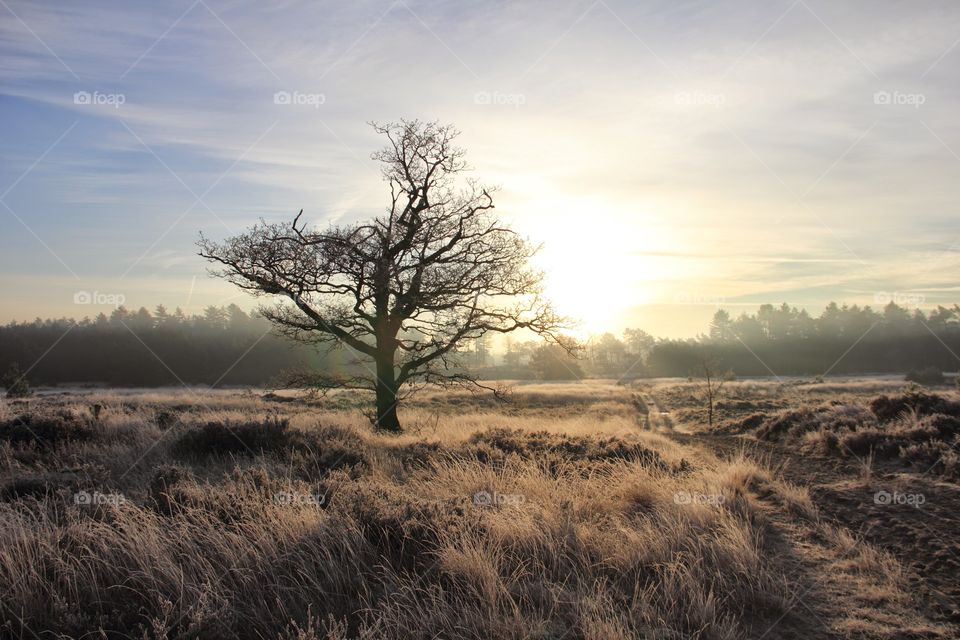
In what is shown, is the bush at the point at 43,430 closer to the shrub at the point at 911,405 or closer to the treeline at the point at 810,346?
the shrub at the point at 911,405

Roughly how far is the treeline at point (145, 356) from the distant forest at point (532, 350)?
0.18 meters

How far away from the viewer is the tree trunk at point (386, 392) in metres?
15.1

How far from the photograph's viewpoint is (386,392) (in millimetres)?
15258

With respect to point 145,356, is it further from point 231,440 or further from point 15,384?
point 231,440

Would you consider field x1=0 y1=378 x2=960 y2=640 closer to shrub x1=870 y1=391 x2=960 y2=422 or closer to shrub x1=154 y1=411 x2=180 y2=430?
shrub x1=154 y1=411 x2=180 y2=430

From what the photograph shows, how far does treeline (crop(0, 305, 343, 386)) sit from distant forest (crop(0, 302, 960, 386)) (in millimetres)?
177

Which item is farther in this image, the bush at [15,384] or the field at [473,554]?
the bush at [15,384]

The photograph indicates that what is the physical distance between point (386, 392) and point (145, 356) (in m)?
87.7

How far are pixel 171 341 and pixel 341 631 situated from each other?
343 feet

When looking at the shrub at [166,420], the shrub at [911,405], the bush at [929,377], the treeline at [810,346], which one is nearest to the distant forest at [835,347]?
the treeline at [810,346]

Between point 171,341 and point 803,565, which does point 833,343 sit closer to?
point 803,565

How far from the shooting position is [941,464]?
9.19 metres

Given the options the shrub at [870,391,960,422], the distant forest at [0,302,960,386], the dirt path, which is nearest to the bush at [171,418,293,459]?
the dirt path

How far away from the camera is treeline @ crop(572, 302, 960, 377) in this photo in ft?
309
